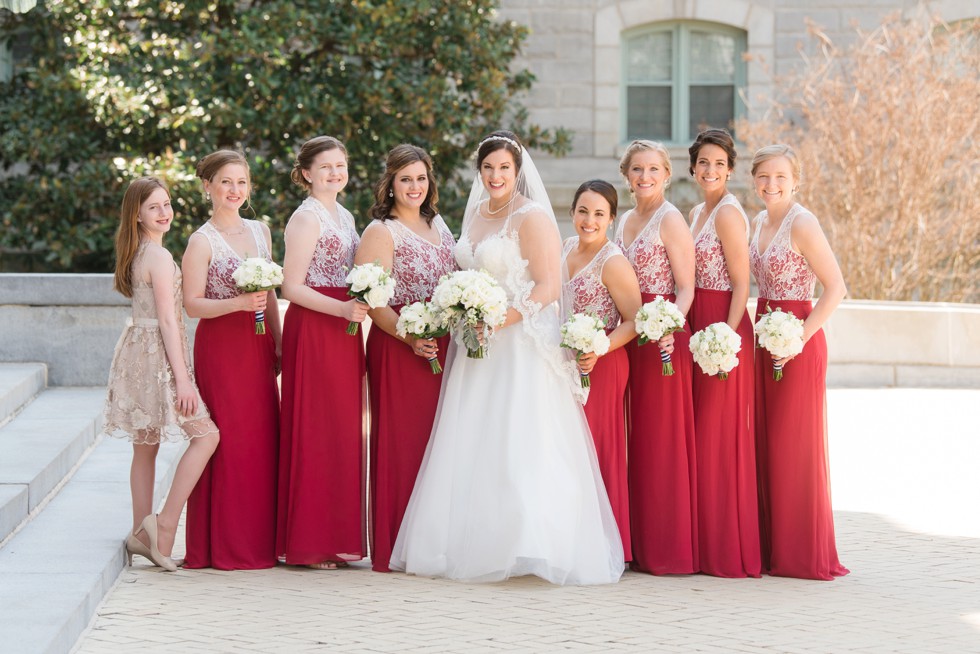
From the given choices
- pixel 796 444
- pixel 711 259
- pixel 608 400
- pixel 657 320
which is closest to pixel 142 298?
pixel 608 400

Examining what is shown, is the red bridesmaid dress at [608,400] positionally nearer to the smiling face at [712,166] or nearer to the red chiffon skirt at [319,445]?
the smiling face at [712,166]

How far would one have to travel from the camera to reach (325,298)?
7.01 m

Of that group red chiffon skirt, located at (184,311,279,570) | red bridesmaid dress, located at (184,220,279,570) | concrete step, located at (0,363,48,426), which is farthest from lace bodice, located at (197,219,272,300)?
concrete step, located at (0,363,48,426)

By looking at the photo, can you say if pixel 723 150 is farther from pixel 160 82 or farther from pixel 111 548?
pixel 160 82

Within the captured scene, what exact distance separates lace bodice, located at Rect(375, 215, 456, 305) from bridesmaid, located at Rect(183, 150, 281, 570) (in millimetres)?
726

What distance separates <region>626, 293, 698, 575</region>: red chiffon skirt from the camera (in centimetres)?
708

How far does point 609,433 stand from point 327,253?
5.86ft

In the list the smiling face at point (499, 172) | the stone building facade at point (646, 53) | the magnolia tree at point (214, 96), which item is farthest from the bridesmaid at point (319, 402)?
the stone building facade at point (646, 53)

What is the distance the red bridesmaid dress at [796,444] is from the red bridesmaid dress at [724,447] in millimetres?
127

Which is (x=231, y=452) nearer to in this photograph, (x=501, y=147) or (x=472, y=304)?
(x=472, y=304)

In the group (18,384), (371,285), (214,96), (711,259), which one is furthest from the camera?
(214,96)

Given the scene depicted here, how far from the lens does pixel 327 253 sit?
7148 mm

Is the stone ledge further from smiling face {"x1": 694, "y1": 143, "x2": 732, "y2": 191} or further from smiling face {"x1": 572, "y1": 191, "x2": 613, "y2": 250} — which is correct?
smiling face {"x1": 694, "y1": 143, "x2": 732, "y2": 191}

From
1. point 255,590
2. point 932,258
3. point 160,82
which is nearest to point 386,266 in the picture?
point 255,590
